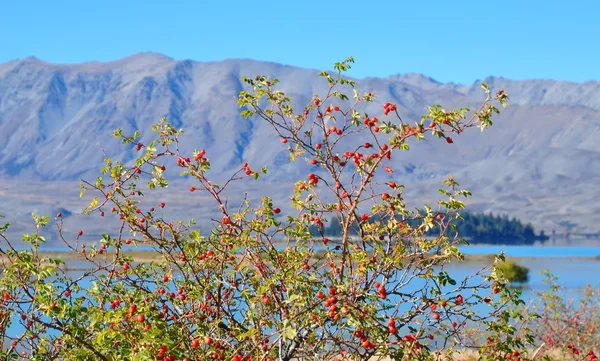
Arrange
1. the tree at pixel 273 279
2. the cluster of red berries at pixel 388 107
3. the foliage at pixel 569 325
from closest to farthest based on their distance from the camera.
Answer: the tree at pixel 273 279 → the cluster of red berries at pixel 388 107 → the foliage at pixel 569 325

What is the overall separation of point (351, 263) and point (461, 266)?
92668 millimetres

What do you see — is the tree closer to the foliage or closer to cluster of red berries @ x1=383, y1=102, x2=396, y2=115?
cluster of red berries @ x1=383, y1=102, x2=396, y2=115

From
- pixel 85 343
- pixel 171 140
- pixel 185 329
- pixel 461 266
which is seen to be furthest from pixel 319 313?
pixel 461 266

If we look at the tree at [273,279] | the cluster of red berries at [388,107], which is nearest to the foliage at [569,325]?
the tree at [273,279]

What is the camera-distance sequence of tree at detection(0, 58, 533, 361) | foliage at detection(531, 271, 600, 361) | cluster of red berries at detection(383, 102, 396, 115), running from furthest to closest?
foliage at detection(531, 271, 600, 361), cluster of red berries at detection(383, 102, 396, 115), tree at detection(0, 58, 533, 361)

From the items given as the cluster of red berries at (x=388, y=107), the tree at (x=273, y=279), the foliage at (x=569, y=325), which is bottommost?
the foliage at (x=569, y=325)

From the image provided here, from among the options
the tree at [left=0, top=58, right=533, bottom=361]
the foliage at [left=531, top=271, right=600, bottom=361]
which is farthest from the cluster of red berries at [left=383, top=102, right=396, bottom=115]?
the foliage at [left=531, top=271, right=600, bottom=361]

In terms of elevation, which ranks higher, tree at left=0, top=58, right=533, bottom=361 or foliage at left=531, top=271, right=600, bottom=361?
tree at left=0, top=58, right=533, bottom=361

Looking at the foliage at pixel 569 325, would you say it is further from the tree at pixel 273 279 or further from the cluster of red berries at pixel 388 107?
the cluster of red berries at pixel 388 107

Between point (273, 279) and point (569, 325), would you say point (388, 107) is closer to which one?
point (273, 279)

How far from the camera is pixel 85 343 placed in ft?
23.9

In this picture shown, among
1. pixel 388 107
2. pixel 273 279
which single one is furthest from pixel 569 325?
pixel 273 279

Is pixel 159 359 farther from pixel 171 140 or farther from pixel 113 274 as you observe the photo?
pixel 171 140

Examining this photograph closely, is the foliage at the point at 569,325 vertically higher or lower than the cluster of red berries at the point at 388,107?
lower
